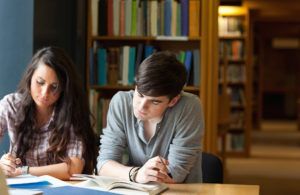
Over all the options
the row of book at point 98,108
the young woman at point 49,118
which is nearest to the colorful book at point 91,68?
the row of book at point 98,108

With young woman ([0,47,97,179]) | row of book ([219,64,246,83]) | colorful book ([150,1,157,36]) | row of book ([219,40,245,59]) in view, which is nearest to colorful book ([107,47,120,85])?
colorful book ([150,1,157,36])

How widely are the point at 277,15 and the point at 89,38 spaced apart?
841cm

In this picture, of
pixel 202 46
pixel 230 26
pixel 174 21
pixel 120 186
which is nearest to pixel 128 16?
pixel 174 21

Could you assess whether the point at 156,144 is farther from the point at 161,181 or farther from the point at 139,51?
the point at 139,51

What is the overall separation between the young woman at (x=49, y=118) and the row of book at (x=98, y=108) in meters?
1.73

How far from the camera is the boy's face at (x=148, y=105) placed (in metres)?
2.13

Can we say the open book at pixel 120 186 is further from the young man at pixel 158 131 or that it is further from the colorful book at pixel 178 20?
the colorful book at pixel 178 20

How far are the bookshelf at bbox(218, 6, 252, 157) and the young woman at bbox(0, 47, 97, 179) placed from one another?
5323 millimetres

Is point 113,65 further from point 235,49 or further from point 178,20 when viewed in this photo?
point 235,49

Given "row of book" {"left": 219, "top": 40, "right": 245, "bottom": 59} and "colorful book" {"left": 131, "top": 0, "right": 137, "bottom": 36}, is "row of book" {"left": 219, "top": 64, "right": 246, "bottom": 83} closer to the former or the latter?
"row of book" {"left": 219, "top": 40, "right": 245, "bottom": 59}

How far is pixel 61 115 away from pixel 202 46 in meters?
1.98

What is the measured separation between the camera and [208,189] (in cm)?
210

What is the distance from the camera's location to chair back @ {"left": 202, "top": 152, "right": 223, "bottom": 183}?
2.47m

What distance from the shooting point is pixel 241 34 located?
310 inches
